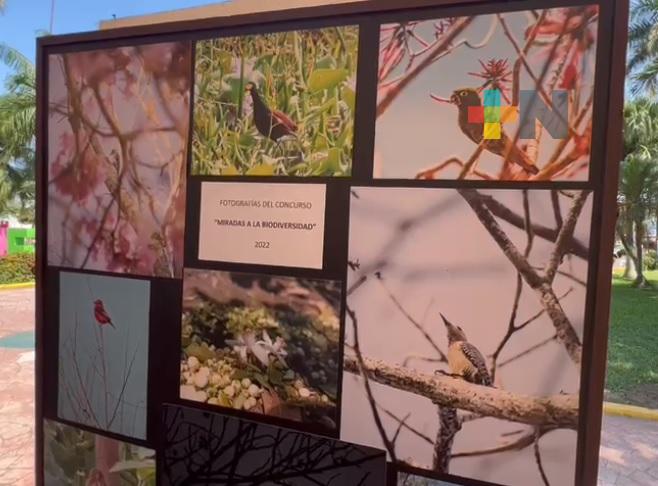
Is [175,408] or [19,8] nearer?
[175,408]

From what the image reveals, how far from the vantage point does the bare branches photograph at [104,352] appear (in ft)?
5.41

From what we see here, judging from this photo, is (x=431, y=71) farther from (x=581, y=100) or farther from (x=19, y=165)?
(x=19, y=165)

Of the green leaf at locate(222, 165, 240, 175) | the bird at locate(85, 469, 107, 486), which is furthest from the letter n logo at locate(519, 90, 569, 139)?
the bird at locate(85, 469, 107, 486)

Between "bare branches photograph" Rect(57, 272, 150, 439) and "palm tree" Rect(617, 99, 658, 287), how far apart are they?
7353 mm

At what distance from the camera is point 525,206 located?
1210 mm

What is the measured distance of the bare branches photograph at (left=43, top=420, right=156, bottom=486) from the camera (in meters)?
1.67

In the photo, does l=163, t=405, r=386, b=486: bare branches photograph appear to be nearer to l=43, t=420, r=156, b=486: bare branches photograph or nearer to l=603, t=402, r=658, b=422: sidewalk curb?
l=43, t=420, r=156, b=486: bare branches photograph

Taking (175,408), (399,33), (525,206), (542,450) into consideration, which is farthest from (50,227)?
(542,450)

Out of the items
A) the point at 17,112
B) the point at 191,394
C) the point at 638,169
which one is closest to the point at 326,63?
the point at 191,394

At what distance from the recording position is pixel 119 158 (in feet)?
5.45

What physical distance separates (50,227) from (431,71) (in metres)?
1.50

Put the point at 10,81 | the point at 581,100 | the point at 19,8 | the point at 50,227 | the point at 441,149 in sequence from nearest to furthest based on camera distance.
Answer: the point at 581,100, the point at 441,149, the point at 50,227, the point at 19,8, the point at 10,81

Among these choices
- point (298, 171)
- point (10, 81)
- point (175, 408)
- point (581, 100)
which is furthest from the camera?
point (10, 81)

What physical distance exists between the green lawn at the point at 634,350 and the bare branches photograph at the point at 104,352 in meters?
4.15
